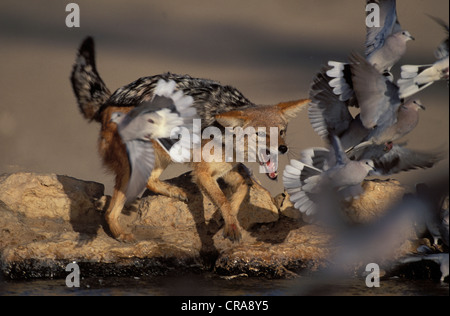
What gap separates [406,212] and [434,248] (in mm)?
508

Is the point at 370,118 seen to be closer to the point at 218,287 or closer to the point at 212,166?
the point at 212,166

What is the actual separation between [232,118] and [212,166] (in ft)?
2.50

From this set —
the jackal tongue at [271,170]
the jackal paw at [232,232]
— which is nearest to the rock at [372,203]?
the jackal tongue at [271,170]

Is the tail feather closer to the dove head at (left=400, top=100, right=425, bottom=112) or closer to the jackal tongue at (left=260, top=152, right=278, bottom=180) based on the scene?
the dove head at (left=400, top=100, right=425, bottom=112)

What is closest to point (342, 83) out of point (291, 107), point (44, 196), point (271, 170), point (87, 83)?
point (291, 107)

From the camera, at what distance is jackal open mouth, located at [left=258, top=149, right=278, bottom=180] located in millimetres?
7441

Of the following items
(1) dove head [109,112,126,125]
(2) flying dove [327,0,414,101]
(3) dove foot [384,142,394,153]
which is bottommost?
(3) dove foot [384,142,394,153]

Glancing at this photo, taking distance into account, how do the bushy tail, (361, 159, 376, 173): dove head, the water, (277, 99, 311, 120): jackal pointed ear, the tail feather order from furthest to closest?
the bushy tail
the tail feather
(277, 99, 311, 120): jackal pointed ear
(361, 159, 376, 173): dove head
the water

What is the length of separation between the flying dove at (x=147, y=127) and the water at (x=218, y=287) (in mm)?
871

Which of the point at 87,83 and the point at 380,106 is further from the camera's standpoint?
the point at 87,83

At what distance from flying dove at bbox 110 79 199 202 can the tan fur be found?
0.68m

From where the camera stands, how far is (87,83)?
845 cm

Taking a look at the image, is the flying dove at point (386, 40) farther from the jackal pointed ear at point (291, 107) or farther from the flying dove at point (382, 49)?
the jackal pointed ear at point (291, 107)

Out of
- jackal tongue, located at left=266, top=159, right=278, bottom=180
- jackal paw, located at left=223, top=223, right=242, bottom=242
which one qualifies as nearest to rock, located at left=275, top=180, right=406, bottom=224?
jackal tongue, located at left=266, top=159, right=278, bottom=180
